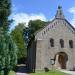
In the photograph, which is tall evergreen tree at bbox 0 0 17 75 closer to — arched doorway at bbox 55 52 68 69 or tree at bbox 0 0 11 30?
tree at bbox 0 0 11 30

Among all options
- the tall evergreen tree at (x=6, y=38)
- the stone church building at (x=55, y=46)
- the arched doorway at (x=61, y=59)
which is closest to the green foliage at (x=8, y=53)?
the tall evergreen tree at (x=6, y=38)

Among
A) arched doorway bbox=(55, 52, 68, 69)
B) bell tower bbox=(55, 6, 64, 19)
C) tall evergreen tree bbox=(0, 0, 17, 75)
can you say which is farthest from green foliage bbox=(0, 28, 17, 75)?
bell tower bbox=(55, 6, 64, 19)

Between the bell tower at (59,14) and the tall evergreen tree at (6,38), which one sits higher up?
the bell tower at (59,14)

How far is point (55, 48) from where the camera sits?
41531 millimetres

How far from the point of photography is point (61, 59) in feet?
140

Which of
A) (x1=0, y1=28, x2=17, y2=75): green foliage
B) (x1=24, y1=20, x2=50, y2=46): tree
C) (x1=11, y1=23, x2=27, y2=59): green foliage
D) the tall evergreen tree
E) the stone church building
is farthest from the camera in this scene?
(x1=24, y1=20, x2=50, y2=46): tree

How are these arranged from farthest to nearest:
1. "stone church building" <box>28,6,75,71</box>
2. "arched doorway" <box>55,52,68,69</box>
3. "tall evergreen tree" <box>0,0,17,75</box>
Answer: "arched doorway" <box>55,52,68,69</box> < "stone church building" <box>28,6,75,71</box> < "tall evergreen tree" <box>0,0,17,75</box>

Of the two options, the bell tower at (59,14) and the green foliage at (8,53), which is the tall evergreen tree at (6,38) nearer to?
the green foliage at (8,53)

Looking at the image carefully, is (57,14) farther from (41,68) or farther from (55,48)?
(41,68)

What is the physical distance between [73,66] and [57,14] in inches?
360

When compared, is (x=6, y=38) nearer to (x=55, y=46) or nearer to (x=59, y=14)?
(x=55, y=46)

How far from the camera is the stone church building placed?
40.2m

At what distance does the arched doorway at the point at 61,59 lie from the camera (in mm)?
42031

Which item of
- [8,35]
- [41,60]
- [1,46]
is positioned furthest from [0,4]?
[41,60]
